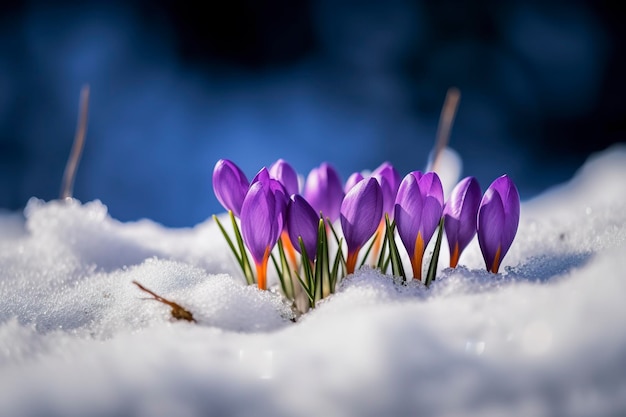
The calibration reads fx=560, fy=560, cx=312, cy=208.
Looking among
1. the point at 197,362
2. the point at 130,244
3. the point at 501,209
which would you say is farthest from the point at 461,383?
the point at 130,244

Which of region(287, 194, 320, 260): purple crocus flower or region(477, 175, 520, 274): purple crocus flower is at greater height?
region(477, 175, 520, 274): purple crocus flower

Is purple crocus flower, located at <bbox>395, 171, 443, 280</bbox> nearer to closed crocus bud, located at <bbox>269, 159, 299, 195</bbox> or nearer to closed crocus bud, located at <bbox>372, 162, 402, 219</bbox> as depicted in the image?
closed crocus bud, located at <bbox>372, 162, 402, 219</bbox>

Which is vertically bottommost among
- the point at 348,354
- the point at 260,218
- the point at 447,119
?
the point at 348,354

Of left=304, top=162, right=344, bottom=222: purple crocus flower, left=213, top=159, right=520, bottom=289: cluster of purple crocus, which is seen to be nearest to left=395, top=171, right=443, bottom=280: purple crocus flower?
left=213, top=159, right=520, bottom=289: cluster of purple crocus

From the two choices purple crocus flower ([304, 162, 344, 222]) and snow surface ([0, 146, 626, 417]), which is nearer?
snow surface ([0, 146, 626, 417])

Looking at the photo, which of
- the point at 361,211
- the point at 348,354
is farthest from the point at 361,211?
the point at 348,354

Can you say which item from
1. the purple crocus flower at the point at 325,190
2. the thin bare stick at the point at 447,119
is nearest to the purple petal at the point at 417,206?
the purple crocus flower at the point at 325,190

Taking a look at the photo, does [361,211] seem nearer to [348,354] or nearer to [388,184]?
[388,184]
